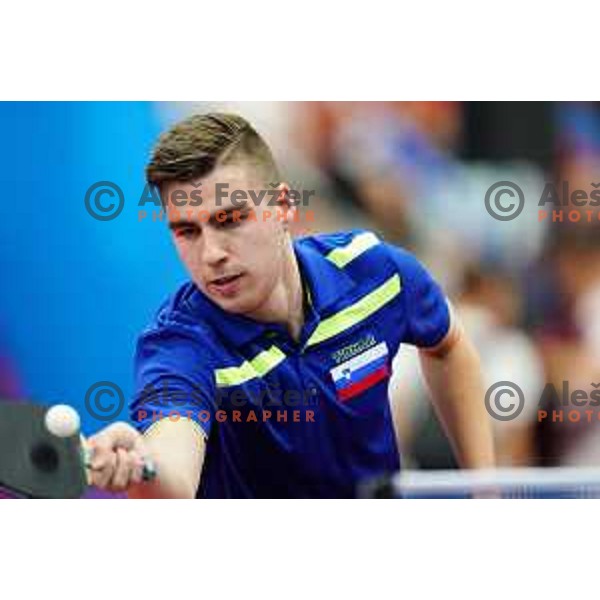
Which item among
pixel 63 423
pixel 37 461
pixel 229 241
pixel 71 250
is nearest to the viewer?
pixel 63 423

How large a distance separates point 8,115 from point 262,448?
0.82 meters

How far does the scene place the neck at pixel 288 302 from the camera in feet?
10.5

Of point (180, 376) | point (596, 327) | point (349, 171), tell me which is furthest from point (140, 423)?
point (596, 327)

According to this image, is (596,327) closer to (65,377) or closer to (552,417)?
(552,417)

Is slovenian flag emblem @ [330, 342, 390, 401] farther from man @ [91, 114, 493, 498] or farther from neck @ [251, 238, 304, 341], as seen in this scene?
neck @ [251, 238, 304, 341]

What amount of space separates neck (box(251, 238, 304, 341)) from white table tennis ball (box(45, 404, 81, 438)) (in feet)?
1.41

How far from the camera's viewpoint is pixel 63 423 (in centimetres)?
295

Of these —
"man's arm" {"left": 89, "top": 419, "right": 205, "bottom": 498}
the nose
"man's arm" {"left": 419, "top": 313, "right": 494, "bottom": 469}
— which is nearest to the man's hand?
"man's arm" {"left": 89, "top": 419, "right": 205, "bottom": 498}

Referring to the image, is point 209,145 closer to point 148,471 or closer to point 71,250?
point 71,250

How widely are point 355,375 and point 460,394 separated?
216 mm

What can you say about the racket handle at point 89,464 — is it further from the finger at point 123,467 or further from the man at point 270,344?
the man at point 270,344

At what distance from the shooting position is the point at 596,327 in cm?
327

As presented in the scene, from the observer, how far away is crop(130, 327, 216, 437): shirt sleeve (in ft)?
10.3

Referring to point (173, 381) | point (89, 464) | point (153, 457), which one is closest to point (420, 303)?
point (173, 381)
